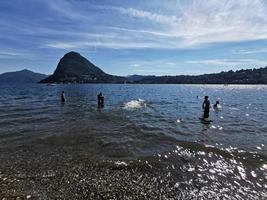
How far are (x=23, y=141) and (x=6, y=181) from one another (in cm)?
702

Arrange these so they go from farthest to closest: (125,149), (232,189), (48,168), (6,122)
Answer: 1. (6,122)
2. (125,149)
3. (48,168)
4. (232,189)

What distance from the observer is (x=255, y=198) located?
9148mm

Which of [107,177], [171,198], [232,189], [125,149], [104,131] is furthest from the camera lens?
[104,131]

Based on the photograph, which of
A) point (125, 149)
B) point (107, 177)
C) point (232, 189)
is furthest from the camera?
point (125, 149)

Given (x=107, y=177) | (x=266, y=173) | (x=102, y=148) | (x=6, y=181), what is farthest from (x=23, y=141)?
(x=266, y=173)

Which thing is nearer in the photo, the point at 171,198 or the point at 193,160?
the point at 171,198

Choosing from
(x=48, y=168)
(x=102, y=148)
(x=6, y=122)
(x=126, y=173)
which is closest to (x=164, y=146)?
(x=102, y=148)

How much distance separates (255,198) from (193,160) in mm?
4255

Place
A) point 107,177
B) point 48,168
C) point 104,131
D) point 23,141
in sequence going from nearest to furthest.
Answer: point 107,177
point 48,168
point 23,141
point 104,131

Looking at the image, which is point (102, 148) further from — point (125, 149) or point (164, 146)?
point (164, 146)

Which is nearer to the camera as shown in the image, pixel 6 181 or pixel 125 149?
pixel 6 181

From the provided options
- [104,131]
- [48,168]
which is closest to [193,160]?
[48,168]

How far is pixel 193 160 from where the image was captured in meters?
13.2

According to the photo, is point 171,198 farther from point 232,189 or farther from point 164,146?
point 164,146
